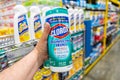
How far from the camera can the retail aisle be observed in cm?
324

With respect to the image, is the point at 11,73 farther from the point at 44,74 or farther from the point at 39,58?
the point at 44,74

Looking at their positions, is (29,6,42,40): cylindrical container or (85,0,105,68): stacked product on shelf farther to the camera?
(85,0,105,68): stacked product on shelf

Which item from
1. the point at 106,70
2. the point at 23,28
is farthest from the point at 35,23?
the point at 106,70

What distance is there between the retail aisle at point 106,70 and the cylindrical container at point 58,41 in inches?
87.4

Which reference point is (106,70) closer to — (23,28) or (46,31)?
(23,28)

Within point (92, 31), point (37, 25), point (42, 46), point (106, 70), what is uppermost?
point (37, 25)

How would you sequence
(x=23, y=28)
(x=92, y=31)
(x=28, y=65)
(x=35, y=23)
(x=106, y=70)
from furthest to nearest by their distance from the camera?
1. (x=92, y=31)
2. (x=106, y=70)
3. (x=35, y=23)
4. (x=23, y=28)
5. (x=28, y=65)

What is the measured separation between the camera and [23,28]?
1330 millimetres

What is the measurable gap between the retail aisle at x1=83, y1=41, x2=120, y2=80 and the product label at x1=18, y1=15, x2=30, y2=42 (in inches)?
82.1

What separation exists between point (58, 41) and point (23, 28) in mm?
383

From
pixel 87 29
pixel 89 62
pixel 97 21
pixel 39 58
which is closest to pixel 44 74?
pixel 39 58

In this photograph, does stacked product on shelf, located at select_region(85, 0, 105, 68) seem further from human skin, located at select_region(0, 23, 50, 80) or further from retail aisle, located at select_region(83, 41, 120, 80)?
human skin, located at select_region(0, 23, 50, 80)

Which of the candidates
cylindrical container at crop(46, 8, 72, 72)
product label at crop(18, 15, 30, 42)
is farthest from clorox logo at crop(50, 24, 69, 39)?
product label at crop(18, 15, 30, 42)

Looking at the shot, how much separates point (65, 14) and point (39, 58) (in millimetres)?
313
